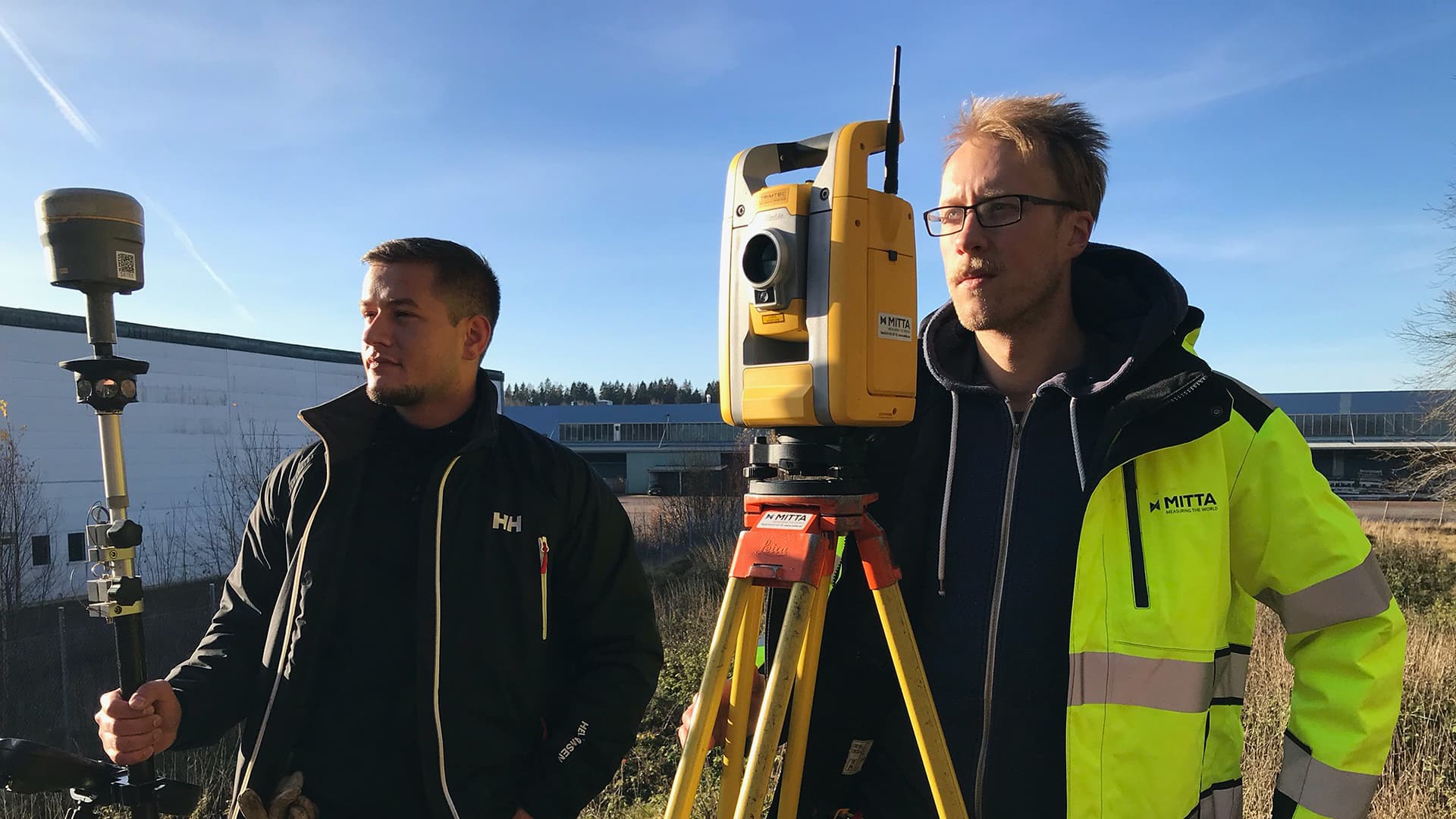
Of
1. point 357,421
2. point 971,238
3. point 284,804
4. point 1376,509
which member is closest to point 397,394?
point 357,421

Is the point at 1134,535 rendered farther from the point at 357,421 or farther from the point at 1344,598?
the point at 357,421

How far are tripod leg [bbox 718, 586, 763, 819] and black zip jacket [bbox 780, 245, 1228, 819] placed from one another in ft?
0.98

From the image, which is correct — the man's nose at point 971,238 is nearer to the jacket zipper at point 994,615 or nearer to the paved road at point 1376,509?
the jacket zipper at point 994,615

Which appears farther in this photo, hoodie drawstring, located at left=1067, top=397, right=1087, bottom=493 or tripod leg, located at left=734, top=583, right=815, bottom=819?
hoodie drawstring, located at left=1067, top=397, right=1087, bottom=493

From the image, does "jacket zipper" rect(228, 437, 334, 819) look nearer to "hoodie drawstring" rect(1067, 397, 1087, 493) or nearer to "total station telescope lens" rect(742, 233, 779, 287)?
"total station telescope lens" rect(742, 233, 779, 287)

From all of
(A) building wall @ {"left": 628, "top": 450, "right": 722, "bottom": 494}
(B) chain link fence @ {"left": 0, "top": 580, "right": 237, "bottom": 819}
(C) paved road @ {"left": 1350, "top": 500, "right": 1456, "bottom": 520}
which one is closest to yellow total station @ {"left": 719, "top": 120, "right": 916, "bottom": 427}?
(B) chain link fence @ {"left": 0, "top": 580, "right": 237, "bottom": 819}

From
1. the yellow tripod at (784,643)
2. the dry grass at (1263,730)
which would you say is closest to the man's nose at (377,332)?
the yellow tripod at (784,643)

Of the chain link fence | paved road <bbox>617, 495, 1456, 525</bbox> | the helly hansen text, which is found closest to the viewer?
the helly hansen text

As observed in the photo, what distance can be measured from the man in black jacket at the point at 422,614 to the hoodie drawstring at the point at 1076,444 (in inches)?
44.4

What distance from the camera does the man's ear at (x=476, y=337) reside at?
6.97 ft

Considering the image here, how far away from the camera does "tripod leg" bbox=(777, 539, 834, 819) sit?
1.45 m

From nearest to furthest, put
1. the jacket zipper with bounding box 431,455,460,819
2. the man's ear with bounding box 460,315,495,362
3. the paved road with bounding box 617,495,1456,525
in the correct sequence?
the jacket zipper with bounding box 431,455,460,819 → the man's ear with bounding box 460,315,495,362 → the paved road with bounding box 617,495,1456,525

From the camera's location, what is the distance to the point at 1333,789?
1293 mm

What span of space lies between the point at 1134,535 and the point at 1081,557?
0.10 meters
